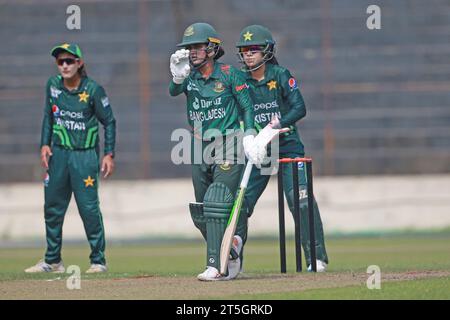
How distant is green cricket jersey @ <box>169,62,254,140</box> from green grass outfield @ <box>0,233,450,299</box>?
1.28 m

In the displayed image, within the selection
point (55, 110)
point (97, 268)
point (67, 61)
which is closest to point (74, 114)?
point (55, 110)

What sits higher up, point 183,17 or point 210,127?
point 183,17

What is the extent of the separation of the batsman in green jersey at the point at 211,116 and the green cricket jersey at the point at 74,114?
1.82 metres

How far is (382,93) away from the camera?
71.5ft

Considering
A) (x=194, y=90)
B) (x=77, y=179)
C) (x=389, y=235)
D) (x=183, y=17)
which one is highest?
(x=183, y=17)

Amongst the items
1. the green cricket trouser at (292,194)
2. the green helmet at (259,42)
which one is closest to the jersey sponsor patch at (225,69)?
the green helmet at (259,42)

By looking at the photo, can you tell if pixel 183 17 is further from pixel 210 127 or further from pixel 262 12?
pixel 210 127

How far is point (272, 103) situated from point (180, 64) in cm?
129

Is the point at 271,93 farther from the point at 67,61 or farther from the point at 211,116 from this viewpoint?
the point at 67,61

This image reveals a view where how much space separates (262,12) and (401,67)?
2710mm

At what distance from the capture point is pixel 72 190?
12250 mm

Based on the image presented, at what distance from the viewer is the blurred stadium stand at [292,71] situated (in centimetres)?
2162

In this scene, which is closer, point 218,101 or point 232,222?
point 232,222
